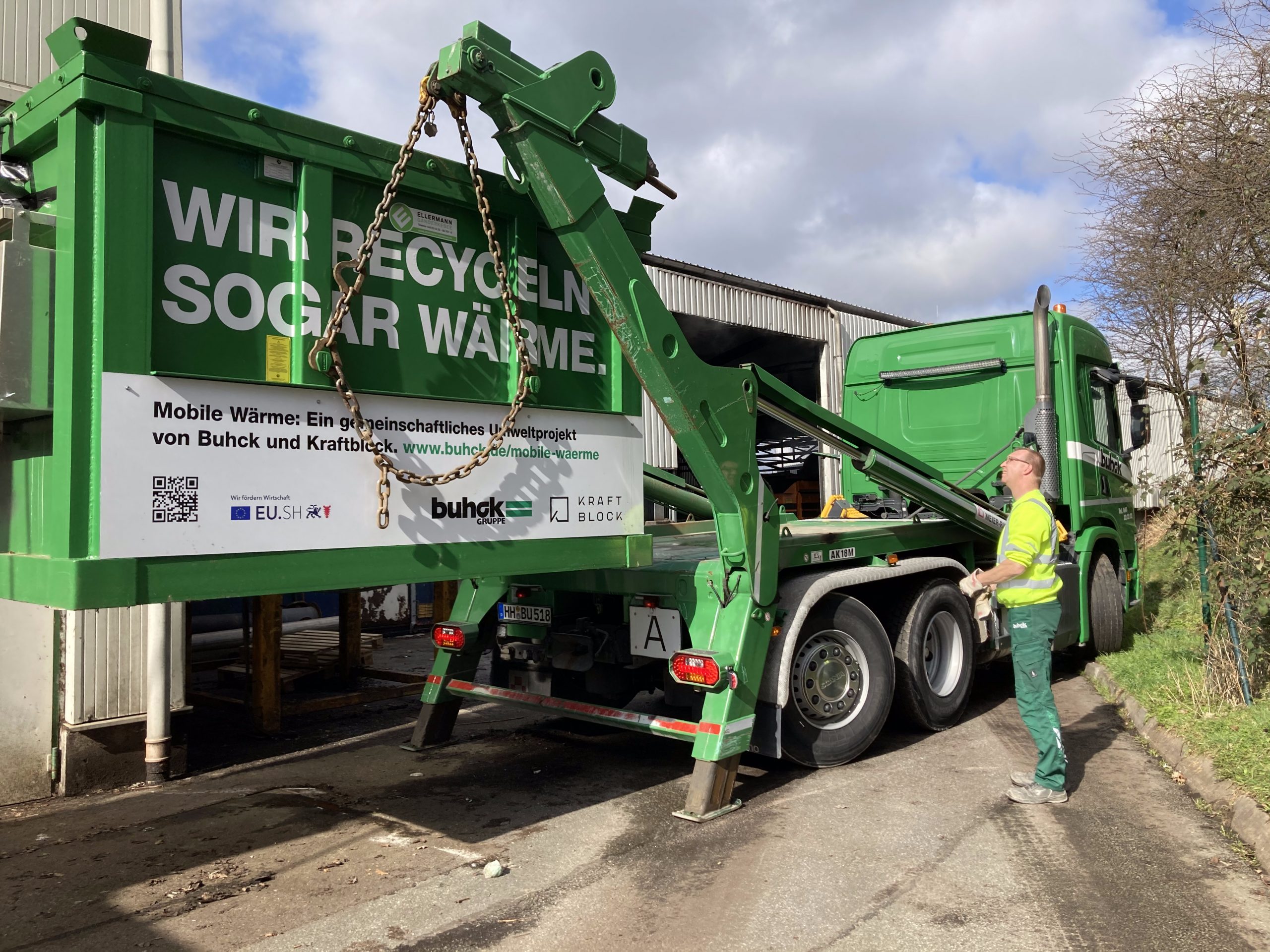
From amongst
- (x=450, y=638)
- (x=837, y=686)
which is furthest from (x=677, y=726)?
(x=450, y=638)

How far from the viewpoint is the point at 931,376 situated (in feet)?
27.1

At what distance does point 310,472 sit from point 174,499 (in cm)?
51

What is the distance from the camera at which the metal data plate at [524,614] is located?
562cm

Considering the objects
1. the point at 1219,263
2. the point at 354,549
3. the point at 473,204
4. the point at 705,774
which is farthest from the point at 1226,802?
the point at 1219,263

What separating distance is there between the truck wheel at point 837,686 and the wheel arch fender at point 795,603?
10 cm

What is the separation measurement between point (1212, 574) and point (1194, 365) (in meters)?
1.32

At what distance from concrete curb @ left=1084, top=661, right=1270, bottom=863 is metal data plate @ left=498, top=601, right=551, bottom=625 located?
3524mm

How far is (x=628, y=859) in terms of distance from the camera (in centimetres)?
412

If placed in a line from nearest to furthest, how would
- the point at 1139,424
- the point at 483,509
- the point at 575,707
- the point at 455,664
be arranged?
the point at 483,509
the point at 575,707
the point at 455,664
the point at 1139,424

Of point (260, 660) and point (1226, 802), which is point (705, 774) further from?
point (260, 660)

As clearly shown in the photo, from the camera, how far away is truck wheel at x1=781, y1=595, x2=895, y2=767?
205 inches

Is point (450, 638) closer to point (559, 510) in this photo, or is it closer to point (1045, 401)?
point (559, 510)

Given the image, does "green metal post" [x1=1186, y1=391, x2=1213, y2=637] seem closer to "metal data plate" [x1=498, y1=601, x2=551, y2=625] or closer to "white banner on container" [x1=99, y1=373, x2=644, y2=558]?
"white banner on container" [x1=99, y1=373, x2=644, y2=558]

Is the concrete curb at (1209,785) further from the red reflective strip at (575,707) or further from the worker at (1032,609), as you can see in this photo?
the red reflective strip at (575,707)
